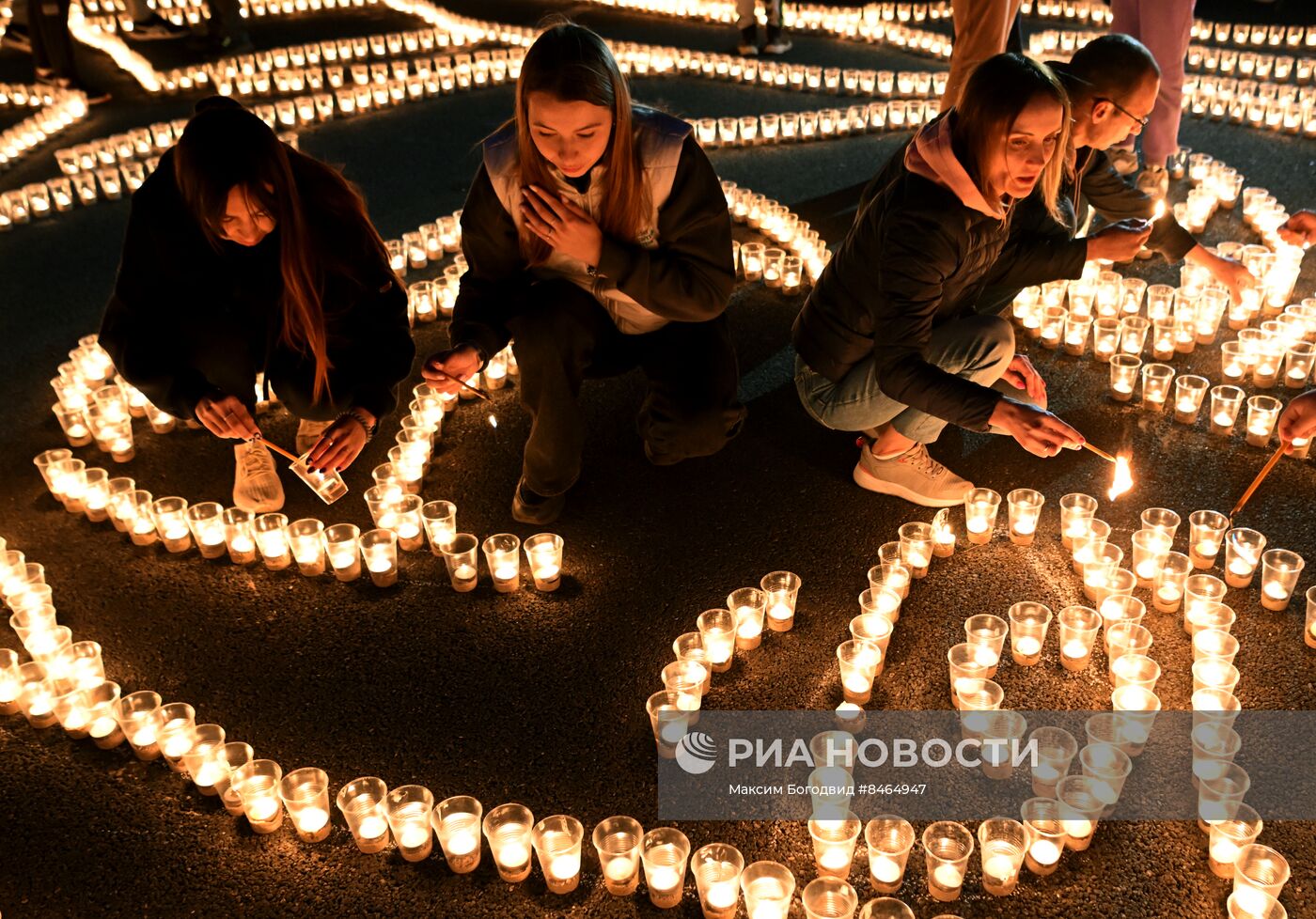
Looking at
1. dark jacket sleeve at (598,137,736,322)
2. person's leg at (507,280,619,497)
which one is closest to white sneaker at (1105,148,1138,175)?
dark jacket sleeve at (598,137,736,322)

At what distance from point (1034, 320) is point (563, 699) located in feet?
8.52

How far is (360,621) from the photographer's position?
3.40 meters

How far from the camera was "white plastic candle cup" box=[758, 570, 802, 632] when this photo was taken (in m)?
3.21

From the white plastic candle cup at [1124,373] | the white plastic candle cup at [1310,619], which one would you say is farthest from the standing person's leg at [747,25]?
the white plastic candle cup at [1310,619]

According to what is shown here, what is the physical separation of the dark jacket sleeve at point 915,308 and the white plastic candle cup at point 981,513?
0.45 meters

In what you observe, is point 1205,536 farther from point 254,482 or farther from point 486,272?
point 254,482

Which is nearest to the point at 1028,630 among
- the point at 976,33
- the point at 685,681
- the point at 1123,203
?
the point at 685,681

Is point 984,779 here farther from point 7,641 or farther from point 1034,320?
point 7,641

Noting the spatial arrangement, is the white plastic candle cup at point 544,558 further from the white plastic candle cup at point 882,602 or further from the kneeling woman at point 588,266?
the white plastic candle cup at point 882,602

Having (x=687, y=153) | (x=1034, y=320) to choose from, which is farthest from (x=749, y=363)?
(x=687, y=153)

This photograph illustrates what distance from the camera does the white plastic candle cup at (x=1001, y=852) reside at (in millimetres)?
2416

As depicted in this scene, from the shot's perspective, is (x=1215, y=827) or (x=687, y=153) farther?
(x=687, y=153)

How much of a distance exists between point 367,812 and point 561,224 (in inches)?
61.0

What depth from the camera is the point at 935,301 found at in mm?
3188
